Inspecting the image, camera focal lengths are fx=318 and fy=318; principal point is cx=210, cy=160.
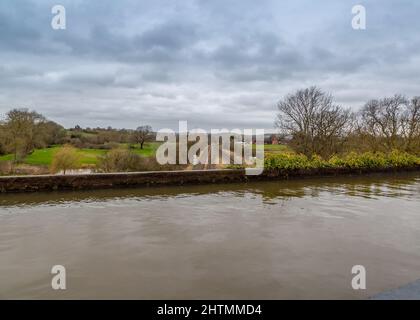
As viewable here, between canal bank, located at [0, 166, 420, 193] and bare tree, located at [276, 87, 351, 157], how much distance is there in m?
4.97

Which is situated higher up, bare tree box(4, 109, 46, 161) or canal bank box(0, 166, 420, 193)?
bare tree box(4, 109, 46, 161)

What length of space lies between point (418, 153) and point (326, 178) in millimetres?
12896

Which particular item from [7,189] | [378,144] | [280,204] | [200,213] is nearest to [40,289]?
[200,213]

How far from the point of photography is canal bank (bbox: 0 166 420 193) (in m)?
9.55

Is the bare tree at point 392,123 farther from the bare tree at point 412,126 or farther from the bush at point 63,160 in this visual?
the bush at point 63,160

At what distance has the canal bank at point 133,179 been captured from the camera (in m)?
9.55

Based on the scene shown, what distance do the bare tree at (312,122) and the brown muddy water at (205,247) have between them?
10973 millimetres

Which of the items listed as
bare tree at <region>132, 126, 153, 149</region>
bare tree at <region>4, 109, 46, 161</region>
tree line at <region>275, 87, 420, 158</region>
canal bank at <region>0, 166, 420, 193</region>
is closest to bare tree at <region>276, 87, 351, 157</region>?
tree line at <region>275, 87, 420, 158</region>

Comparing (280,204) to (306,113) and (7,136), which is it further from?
(7,136)

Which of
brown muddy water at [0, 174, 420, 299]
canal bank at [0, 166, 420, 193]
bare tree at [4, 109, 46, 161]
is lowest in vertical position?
brown muddy water at [0, 174, 420, 299]

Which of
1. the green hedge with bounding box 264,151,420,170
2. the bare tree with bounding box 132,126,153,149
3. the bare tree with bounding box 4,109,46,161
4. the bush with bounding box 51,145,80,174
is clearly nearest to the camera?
the green hedge with bounding box 264,151,420,170

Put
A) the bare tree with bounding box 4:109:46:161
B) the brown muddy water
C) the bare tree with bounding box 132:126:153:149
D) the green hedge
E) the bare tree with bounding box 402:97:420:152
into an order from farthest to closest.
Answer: the bare tree with bounding box 132:126:153:149 → the bare tree with bounding box 402:97:420:152 → the bare tree with bounding box 4:109:46:161 → the green hedge → the brown muddy water

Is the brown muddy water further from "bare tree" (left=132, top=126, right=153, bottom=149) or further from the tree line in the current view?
"bare tree" (left=132, top=126, right=153, bottom=149)
